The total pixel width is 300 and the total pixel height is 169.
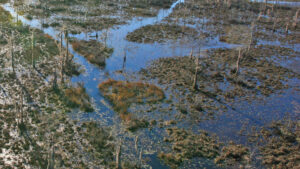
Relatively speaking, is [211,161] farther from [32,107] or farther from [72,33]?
[72,33]

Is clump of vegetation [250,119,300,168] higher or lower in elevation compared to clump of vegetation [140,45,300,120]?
lower

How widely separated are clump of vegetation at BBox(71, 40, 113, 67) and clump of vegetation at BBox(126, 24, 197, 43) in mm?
9438

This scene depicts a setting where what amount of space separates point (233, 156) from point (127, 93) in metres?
17.5

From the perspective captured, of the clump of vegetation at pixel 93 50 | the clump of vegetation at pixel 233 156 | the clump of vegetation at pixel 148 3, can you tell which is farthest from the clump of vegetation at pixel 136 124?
the clump of vegetation at pixel 148 3

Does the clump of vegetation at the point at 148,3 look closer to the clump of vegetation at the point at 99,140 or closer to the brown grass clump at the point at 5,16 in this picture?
the brown grass clump at the point at 5,16

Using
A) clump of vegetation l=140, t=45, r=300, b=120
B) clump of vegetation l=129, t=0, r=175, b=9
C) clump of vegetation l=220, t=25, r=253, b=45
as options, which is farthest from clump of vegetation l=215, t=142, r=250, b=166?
clump of vegetation l=129, t=0, r=175, b=9

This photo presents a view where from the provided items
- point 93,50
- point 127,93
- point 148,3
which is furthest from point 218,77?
point 148,3

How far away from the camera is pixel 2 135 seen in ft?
101

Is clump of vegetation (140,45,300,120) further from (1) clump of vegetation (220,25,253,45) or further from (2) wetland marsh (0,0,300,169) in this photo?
(1) clump of vegetation (220,25,253,45)

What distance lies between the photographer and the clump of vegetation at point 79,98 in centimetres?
3772

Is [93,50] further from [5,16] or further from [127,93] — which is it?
[5,16]

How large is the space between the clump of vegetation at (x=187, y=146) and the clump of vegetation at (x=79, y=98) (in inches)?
445

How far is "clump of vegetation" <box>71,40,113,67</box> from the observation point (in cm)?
5297

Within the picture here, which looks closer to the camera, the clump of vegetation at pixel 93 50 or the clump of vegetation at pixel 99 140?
the clump of vegetation at pixel 99 140
